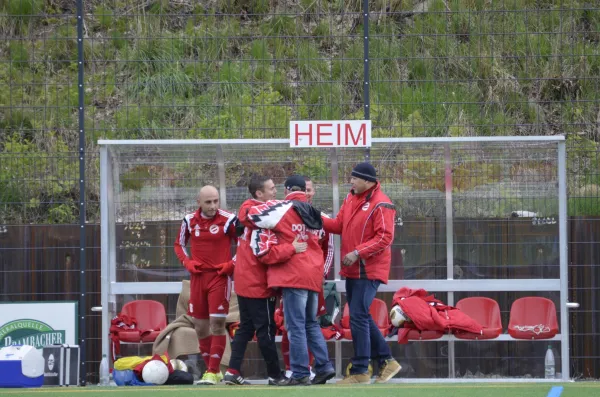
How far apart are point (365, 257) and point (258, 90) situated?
4908mm

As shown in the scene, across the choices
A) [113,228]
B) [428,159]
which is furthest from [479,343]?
[113,228]

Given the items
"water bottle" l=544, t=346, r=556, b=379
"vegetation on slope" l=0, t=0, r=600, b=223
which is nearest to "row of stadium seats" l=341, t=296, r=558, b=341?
"water bottle" l=544, t=346, r=556, b=379

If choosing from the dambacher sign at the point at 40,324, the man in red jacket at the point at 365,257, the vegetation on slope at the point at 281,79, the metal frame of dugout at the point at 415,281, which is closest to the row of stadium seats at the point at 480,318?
the metal frame of dugout at the point at 415,281

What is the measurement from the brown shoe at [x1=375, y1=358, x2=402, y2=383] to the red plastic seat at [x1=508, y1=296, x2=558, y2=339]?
1.26 m

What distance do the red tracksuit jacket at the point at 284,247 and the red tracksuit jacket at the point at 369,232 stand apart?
38cm

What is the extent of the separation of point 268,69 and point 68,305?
175 inches

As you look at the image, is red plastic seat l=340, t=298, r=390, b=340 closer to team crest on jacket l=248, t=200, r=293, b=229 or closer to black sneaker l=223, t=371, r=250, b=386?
black sneaker l=223, t=371, r=250, b=386

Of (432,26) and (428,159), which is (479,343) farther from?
(432,26)

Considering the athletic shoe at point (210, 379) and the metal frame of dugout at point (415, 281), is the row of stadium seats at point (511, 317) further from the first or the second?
the athletic shoe at point (210, 379)

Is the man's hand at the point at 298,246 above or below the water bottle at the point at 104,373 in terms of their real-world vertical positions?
above

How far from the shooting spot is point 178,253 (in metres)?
8.73

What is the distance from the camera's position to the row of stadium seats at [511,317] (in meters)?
8.84

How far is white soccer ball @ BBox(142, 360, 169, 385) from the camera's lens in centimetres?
838

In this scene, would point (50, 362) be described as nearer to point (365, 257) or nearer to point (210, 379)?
point (210, 379)
